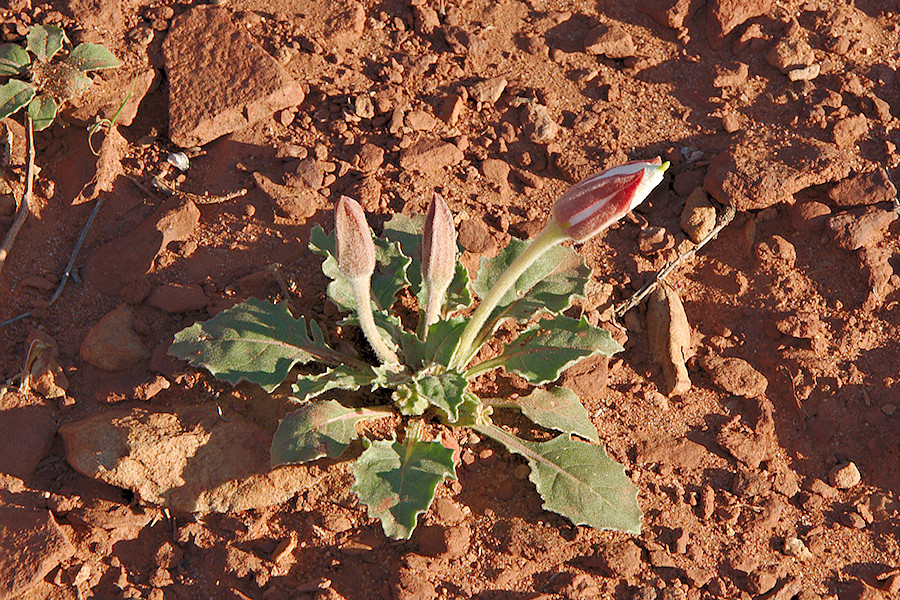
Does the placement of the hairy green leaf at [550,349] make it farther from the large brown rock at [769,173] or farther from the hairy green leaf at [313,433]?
the large brown rock at [769,173]

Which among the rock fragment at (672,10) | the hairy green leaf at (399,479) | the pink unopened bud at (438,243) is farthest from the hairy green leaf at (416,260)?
the rock fragment at (672,10)

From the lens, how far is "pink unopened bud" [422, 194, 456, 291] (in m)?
3.14

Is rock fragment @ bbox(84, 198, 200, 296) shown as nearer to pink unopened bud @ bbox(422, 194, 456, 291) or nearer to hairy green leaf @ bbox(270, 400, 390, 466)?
hairy green leaf @ bbox(270, 400, 390, 466)

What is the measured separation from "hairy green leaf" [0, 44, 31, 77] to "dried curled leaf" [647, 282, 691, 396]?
3.92 meters

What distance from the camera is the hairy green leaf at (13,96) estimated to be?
4367 millimetres

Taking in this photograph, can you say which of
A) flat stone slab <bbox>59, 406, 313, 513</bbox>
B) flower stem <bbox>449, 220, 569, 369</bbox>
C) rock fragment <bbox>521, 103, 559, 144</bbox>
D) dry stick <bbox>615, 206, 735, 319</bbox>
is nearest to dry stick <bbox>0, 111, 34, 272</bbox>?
flat stone slab <bbox>59, 406, 313, 513</bbox>

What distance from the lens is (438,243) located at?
3158 mm

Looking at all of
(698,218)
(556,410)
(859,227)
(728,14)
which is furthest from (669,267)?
(728,14)

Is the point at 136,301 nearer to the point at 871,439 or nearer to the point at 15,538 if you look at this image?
the point at 15,538

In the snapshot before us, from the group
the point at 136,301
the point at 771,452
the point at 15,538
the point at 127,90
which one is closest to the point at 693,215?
the point at 771,452

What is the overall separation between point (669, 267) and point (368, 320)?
5.83ft

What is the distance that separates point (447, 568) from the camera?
334cm

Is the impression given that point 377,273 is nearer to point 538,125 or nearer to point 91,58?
point 538,125

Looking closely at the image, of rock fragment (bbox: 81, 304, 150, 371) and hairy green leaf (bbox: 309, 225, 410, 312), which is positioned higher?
hairy green leaf (bbox: 309, 225, 410, 312)
